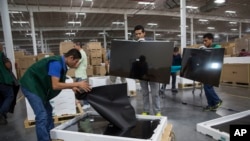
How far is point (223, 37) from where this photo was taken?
28.2 meters

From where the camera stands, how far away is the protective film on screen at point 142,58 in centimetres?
288

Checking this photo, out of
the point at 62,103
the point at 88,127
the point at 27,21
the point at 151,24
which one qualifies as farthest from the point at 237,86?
the point at 27,21

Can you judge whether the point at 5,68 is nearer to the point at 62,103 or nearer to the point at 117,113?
the point at 62,103

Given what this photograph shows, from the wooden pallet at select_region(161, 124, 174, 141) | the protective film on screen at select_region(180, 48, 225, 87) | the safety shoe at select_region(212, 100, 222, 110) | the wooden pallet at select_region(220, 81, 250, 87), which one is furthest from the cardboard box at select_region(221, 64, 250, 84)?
the wooden pallet at select_region(161, 124, 174, 141)

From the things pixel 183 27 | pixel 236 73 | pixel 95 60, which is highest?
pixel 183 27

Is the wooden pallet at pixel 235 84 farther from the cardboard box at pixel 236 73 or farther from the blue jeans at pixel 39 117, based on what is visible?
the blue jeans at pixel 39 117

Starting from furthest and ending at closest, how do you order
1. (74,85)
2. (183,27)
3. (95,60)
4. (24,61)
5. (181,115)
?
1. (95,60)
2. (24,61)
3. (183,27)
4. (181,115)
5. (74,85)

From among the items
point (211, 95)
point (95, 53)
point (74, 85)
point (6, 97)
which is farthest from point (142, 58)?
point (95, 53)

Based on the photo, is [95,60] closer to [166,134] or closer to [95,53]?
[95,53]

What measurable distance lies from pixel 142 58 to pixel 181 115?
189 cm

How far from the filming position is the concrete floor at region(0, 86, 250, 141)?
3.30 metres

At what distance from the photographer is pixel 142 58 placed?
9.63 ft

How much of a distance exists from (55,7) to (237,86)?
9772 millimetres

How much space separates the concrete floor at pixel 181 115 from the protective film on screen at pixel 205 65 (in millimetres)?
748
